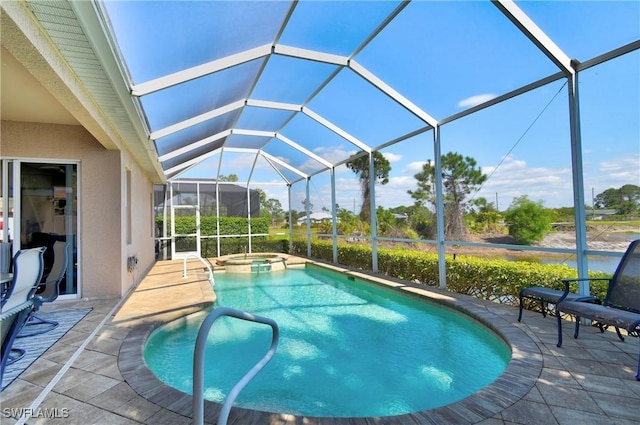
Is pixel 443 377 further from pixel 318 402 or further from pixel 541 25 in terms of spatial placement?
pixel 541 25

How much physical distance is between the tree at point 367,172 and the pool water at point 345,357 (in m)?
3.77

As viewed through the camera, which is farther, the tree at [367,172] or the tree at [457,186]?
the tree at [367,172]

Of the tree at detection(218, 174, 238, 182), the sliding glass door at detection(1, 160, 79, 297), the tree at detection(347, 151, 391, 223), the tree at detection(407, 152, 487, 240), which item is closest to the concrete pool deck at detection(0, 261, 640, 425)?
the sliding glass door at detection(1, 160, 79, 297)

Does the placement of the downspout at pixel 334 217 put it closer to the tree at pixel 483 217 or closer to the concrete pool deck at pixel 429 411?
the tree at pixel 483 217

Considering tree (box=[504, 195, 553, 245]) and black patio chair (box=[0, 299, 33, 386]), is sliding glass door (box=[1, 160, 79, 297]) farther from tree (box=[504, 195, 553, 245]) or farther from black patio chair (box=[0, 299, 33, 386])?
tree (box=[504, 195, 553, 245])

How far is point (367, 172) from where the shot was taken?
10.6 meters

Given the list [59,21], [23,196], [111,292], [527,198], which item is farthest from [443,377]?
[23,196]

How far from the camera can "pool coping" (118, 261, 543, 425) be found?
2518mm

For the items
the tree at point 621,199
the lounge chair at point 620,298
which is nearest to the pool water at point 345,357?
the lounge chair at point 620,298

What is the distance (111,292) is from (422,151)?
7.62m

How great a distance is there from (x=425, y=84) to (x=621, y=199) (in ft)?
11.6

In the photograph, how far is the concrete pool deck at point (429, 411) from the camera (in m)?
2.54

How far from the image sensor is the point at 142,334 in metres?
4.45

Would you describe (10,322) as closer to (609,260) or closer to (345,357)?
(345,357)
